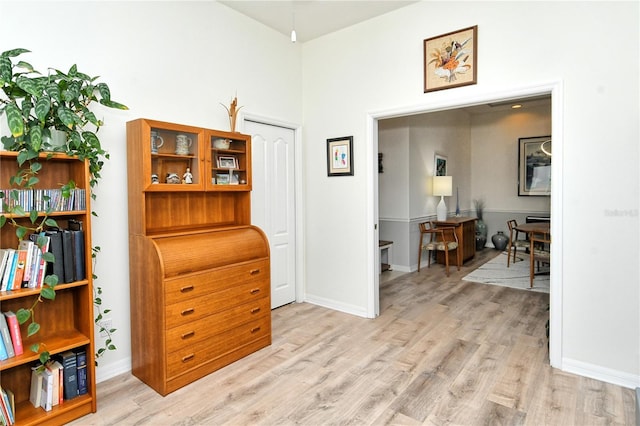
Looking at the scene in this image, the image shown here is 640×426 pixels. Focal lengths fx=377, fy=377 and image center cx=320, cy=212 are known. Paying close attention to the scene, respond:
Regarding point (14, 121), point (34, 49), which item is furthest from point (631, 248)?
point (34, 49)

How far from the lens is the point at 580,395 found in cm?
242

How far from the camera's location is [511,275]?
5598mm

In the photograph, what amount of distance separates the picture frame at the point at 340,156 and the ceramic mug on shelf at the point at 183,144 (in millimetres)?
1674

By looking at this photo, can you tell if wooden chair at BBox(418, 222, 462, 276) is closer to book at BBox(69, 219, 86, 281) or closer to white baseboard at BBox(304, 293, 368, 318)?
white baseboard at BBox(304, 293, 368, 318)

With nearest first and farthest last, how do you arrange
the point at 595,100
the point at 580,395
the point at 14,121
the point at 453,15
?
1. the point at 14,121
2. the point at 580,395
3. the point at 595,100
4. the point at 453,15

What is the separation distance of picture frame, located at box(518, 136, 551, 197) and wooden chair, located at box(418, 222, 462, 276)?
2776 mm

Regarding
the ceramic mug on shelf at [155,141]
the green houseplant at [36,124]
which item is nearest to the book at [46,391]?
the green houseplant at [36,124]

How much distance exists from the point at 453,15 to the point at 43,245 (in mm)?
3431

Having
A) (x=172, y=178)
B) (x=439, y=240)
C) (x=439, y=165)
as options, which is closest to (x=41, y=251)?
(x=172, y=178)

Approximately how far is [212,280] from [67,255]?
90cm

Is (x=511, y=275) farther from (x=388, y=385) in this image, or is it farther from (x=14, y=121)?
(x=14, y=121)

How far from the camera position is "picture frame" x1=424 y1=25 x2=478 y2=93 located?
123 inches

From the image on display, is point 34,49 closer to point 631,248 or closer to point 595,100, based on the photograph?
point 595,100

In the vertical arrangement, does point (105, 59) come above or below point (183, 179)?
above
